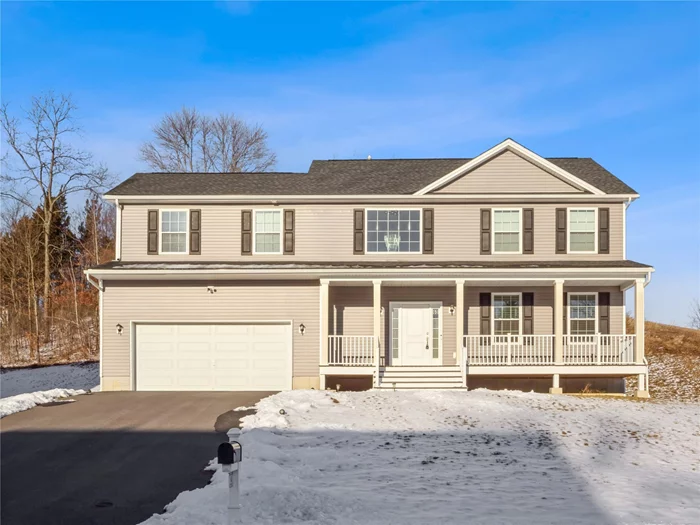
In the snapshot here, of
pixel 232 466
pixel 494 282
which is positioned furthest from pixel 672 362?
pixel 232 466

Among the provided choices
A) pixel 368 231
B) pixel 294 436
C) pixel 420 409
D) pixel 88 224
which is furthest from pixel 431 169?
pixel 88 224

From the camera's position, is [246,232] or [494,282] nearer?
[494,282]

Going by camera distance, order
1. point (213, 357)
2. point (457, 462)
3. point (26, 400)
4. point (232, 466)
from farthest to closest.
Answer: point (213, 357), point (26, 400), point (457, 462), point (232, 466)

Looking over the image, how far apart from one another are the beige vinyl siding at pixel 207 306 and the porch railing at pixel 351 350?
56cm

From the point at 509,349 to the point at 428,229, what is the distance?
433cm

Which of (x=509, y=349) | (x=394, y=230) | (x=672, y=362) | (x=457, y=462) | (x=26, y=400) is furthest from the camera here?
(x=672, y=362)

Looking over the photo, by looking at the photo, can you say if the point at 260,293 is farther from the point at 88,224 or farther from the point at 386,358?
the point at 88,224

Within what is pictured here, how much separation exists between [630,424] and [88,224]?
3911 cm

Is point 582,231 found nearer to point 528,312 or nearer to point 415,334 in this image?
point 528,312

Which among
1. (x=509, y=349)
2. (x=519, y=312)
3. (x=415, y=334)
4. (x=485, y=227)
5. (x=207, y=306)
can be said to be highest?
(x=485, y=227)

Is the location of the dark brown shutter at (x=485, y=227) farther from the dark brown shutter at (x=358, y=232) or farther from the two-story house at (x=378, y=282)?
the dark brown shutter at (x=358, y=232)

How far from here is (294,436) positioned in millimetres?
12133

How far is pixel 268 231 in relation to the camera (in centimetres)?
2016

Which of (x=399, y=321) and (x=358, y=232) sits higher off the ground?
(x=358, y=232)
